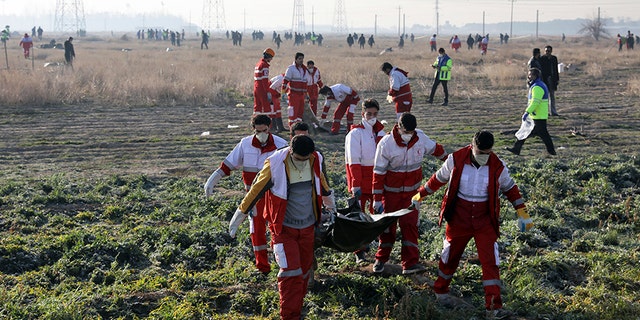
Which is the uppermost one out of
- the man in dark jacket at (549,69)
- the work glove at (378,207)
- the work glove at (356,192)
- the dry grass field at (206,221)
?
the man in dark jacket at (549,69)

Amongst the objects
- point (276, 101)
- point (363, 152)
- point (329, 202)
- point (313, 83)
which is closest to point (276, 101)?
point (276, 101)

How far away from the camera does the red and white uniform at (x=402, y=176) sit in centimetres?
693

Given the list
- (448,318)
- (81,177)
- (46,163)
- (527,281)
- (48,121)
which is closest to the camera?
(448,318)

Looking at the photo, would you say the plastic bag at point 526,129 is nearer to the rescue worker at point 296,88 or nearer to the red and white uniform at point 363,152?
the rescue worker at point 296,88

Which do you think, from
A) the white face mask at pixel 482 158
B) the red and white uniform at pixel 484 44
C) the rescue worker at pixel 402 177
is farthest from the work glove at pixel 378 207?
the red and white uniform at pixel 484 44

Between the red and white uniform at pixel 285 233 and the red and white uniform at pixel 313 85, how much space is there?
29.3 ft

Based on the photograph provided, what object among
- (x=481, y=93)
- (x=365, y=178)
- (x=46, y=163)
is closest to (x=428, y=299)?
(x=365, y=178)

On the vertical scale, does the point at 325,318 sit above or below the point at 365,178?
below

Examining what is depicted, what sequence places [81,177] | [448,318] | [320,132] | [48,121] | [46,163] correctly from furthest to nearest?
[48,121] < [320,132] < [46,163] < [81,177] < [448,318]

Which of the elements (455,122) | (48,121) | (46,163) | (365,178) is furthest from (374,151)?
(48,121)

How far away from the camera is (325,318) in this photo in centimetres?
623

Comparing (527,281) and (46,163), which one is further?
(46,163)

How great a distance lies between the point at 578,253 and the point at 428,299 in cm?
234

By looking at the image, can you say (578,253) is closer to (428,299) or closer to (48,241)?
(428,299)
